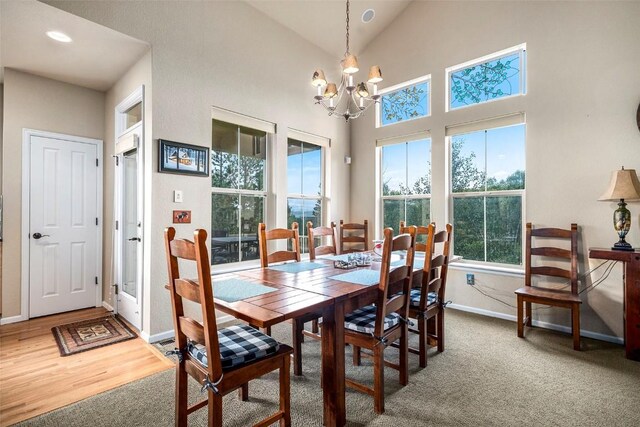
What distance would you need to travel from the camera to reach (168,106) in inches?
119

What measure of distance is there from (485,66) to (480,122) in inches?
27.3

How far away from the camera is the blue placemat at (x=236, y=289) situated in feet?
5.55

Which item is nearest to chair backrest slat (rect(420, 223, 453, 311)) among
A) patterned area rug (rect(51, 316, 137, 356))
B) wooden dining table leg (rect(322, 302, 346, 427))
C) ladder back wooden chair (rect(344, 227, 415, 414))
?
ladder back wooden chair (rect(344, 227, 415, 414))

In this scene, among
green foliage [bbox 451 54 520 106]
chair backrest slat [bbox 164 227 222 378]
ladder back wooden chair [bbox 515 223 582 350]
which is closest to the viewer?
chair backrest slat [bbox 164 227 222 378]

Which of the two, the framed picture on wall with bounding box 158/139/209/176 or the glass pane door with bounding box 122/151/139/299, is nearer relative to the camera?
the framed picture on wall with bounding box 158/139/209/176

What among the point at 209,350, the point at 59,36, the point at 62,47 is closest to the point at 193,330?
the point at 209,350

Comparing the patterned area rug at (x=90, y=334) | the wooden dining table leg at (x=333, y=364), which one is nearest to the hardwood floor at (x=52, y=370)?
the patterned area rug at (x=90, y=334)

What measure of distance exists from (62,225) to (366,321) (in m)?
3.84

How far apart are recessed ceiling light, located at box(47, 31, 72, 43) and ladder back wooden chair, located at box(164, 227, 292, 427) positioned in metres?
2.49

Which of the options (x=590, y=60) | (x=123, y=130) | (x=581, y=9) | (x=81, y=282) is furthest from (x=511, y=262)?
(x=81, y=282)

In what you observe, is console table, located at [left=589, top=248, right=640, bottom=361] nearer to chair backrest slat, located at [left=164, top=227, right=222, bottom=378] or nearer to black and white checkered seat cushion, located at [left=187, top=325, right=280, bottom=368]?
black and white checkered seat cushion, located at [left=187, top=325, right=280, bottom=368]

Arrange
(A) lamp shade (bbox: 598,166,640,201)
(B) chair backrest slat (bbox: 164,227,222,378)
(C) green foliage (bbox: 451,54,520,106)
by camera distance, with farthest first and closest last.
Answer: (C) green foliage (bbox: 451,54,520,106) → (A) lamp shade (bbox: 598,166,640,201) → (B) chair backrest slat (bbox: 164,227,222,378)

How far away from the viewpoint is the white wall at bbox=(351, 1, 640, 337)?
9.70 feet

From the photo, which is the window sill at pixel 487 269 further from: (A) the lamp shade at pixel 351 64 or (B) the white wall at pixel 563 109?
(A) the lamp shade at pixel 351 64
